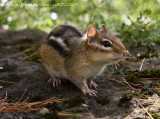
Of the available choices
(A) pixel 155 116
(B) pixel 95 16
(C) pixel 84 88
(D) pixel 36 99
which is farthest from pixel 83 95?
(B) pixel 95 16

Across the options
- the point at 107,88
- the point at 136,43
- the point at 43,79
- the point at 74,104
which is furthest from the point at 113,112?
the point at 136,43

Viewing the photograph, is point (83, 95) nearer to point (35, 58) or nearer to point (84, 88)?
point (84, 88)

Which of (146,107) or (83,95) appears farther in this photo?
(83,95)

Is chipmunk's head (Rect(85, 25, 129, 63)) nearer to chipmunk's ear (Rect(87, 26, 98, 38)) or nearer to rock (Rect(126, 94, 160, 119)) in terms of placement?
chipmunk's ear (Rect(87, 26, 98, 38))

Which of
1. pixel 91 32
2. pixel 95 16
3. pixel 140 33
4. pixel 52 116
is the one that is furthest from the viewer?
pixel 95 16

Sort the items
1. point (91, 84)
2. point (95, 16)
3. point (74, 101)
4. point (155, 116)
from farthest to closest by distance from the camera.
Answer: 1. point (95, 16)
2. point (91, 84)
3. point (74, 101)
4. point (155, 116)
